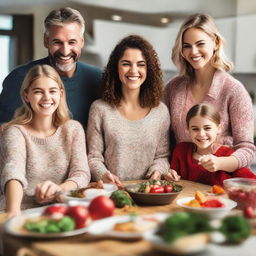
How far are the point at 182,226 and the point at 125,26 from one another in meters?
4.52

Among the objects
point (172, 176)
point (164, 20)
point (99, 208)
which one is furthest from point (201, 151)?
point (164, 20)

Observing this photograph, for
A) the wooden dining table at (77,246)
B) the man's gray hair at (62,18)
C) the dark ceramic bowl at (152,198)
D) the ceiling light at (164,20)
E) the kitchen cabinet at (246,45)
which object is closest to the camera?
the wooden dining table at (77,246)

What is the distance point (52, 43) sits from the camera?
2.70 metres

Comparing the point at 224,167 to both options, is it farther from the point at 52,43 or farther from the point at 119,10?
the point at 119,10

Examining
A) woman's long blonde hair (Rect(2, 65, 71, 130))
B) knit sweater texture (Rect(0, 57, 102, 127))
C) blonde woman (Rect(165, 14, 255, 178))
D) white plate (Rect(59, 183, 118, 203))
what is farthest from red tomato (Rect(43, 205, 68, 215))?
knit sweater texture (Rect(0, 57, 102, 127))

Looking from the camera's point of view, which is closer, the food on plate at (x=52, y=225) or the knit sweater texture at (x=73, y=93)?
the food on plate at (x=52, y=225)

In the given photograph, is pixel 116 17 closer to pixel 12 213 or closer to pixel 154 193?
pixel 154 193

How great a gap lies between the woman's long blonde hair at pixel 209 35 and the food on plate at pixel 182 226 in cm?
148

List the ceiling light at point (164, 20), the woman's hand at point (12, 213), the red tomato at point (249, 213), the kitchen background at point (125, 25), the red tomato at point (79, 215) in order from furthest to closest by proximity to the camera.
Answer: the ceiling light at point (164, 20)
the kitchen background at point (125, 25)
the woman's hand at point (12, 213)
the red tomato at point (249, 213)
the red tomato at point (79, 215)

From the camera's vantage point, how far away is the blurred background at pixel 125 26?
504 centimetres

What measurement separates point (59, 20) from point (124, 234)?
1578 millimetres

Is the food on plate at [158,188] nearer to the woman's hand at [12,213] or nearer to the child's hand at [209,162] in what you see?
the child's hand at [209,162]

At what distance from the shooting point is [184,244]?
1250mm

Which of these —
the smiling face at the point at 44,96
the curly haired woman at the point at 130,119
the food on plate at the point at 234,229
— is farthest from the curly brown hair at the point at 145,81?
the food on plate at the point at 234,229
